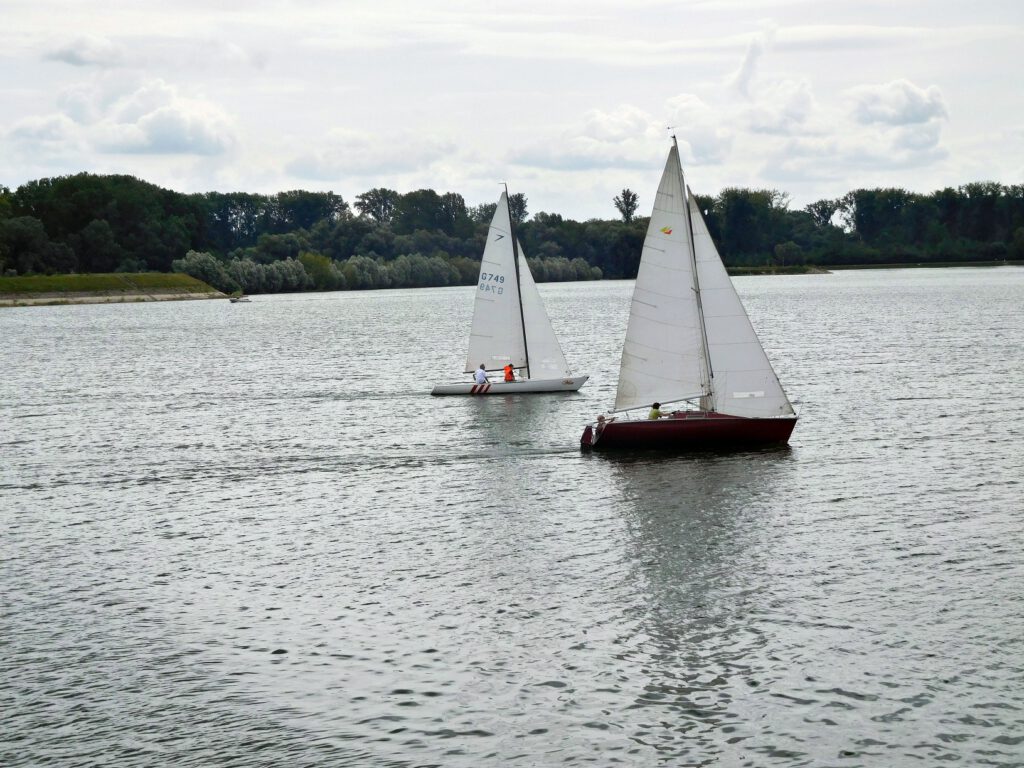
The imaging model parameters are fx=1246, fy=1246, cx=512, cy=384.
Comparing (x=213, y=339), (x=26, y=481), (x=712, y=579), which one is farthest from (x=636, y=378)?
(x=213, y=339)

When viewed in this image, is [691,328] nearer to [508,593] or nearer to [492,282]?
[508,593]

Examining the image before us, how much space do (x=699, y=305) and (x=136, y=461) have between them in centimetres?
2207

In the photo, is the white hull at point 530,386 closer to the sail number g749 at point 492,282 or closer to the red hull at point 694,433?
the sail number g749 at point 492,282

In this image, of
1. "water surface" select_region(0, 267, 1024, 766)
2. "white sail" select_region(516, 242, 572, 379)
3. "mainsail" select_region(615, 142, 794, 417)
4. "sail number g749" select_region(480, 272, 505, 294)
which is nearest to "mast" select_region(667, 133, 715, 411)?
"mainsail" select_region(615, 142, 794, 417)

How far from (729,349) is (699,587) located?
17.7 meters

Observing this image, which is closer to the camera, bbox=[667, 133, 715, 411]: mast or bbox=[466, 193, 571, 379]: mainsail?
bbox=[667, 133, 715, 411]: mast

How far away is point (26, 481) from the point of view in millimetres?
43719

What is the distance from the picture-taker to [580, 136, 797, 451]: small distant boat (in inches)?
1730

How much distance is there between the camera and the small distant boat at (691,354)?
144 ft

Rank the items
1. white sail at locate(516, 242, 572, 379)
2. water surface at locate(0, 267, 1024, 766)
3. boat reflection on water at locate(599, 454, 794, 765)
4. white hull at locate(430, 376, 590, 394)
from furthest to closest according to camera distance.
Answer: white hull at locate(430, 376, 590, 394), white sail at locate(516, 242, 572, 379), boat reflection on water at locate(599, 454, 794, 765), water surface at locate(0, 267, 1024, 766)

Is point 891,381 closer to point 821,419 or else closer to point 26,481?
point 821,419

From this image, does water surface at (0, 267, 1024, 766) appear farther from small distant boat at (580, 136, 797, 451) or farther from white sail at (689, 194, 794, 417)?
white sail at (689, 194, 794, 417)

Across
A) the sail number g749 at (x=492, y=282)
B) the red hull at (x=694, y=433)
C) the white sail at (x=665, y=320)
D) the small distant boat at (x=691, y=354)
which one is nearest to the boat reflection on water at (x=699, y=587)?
the red hull at (x=694, y=433)

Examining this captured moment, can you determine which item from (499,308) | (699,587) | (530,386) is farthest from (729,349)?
(499,308)
